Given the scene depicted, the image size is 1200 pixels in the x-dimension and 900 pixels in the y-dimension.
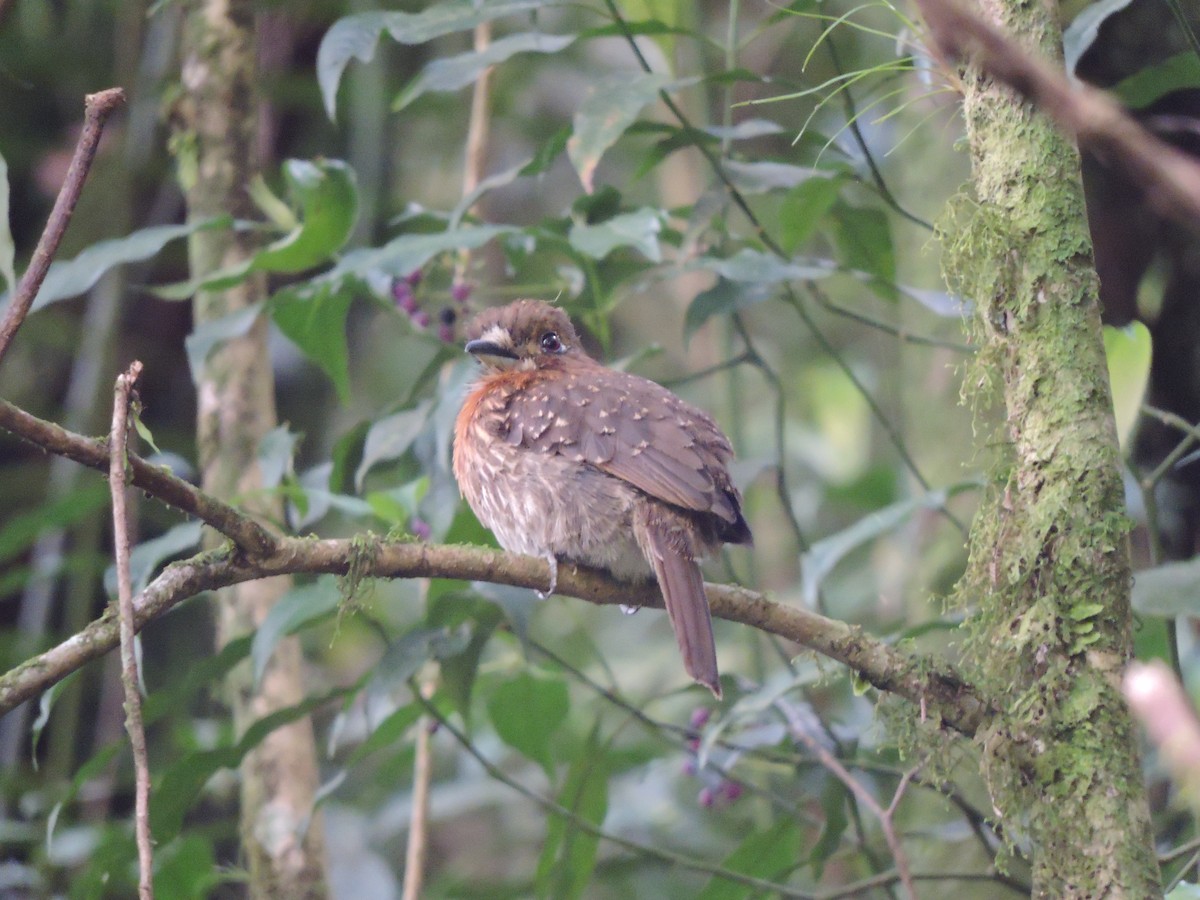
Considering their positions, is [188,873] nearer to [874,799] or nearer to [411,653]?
[411,653]

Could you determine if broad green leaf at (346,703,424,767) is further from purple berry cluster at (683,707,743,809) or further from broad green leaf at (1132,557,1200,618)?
broad green leaf at (1132,557,1200,618)

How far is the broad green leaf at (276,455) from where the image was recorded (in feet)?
9.54

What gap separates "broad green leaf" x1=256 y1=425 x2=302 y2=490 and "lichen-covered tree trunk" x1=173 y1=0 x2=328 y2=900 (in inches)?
10.2

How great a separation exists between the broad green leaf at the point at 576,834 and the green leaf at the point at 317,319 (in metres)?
1.08

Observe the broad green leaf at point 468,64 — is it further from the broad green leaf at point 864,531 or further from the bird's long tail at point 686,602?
the broad green leaf at point 864,531

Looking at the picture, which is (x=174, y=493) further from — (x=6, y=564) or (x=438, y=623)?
(x=6, y=564)

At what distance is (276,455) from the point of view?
293 centimetres

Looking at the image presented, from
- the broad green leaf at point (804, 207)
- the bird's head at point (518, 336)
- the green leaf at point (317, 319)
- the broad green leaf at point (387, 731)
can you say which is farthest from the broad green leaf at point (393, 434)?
the broad green leaf at point (804, 207)

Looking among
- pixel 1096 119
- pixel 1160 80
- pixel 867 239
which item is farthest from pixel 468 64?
pixel 1096 119

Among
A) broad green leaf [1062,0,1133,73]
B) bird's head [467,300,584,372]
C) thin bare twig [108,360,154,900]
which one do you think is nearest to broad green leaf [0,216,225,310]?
bird's head [467,300,584,372]

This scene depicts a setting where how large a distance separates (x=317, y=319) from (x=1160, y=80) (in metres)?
1.93

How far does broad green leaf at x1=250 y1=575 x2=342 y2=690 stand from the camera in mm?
2594

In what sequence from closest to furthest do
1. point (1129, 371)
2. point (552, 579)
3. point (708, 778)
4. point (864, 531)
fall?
point (552, 579) < point (1129, 371) < point (864, 531) < point (708, 778)

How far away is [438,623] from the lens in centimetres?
282
